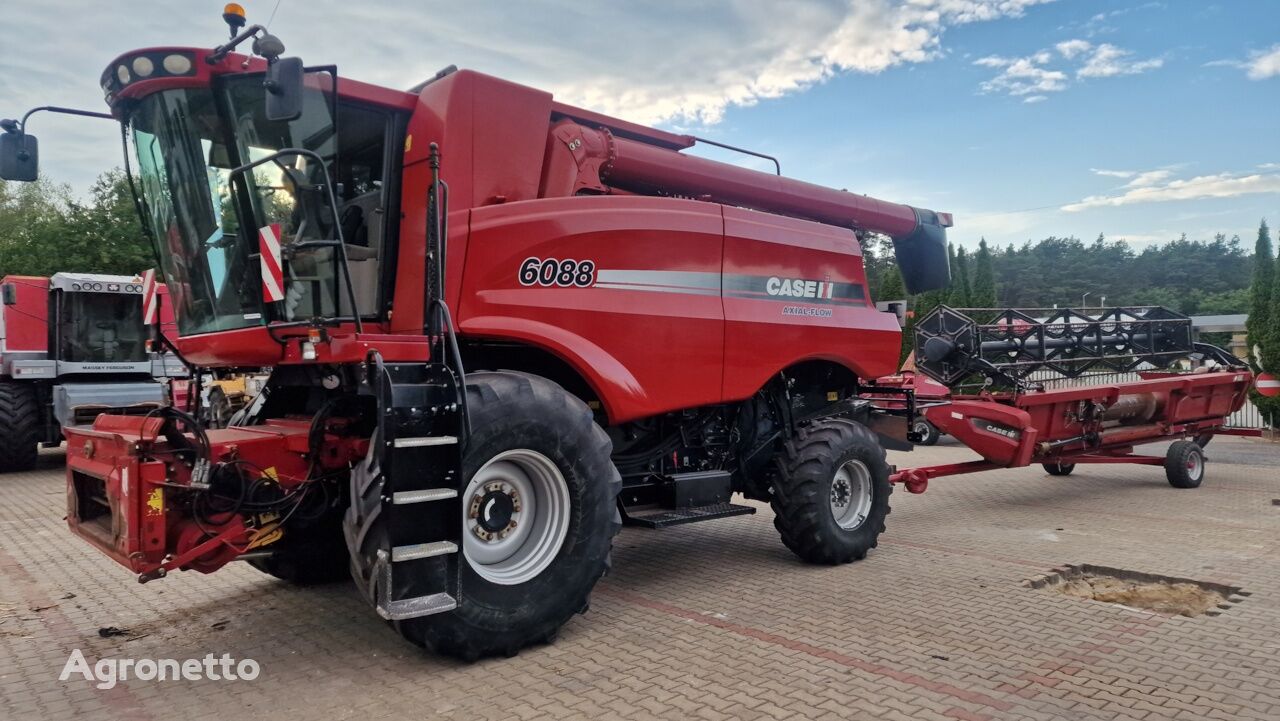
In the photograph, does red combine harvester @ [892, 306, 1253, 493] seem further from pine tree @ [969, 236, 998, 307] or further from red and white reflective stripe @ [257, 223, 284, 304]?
pine tree @ [969, 236, 998, 307]

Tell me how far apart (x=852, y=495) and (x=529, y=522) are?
10.2 ft

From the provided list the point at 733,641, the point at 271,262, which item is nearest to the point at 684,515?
the point at 733,641

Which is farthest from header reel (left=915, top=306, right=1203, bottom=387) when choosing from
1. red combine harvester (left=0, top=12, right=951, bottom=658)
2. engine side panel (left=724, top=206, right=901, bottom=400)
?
red combine harvester (left=0, top=12, right=951, bottom=658)

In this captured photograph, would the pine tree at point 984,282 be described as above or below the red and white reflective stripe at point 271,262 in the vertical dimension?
above

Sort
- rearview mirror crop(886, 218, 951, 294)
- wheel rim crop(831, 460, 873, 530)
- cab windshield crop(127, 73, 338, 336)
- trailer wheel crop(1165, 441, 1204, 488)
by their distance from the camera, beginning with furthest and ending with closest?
trailer wheel crop(1165, 441, 1204, 488)
rearview mirror crop(886, 218, 951, 294)
wheel rim crop(831, 460, 873, 530)
cab windshield crop(127, 73, 338, 336)

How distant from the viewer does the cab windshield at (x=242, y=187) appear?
14.3 feet

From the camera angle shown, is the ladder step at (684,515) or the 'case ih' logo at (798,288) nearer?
the ladder step at (684,515)

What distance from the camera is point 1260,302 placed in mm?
16766

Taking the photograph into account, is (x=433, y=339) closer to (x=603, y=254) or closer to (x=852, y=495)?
(x=603, y=254)

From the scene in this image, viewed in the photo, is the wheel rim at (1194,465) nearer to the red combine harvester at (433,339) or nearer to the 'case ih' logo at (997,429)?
the 'case ih' logo at (997,429)

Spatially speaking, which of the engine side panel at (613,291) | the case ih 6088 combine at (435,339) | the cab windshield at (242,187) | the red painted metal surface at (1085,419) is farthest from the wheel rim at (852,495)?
the cab windshield at (242,187)

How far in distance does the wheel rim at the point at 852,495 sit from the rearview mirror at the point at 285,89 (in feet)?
15.0

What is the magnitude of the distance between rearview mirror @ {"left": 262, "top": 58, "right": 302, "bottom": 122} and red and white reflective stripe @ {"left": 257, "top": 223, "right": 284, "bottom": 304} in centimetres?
69

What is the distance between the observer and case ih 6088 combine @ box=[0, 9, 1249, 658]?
4.01 m
